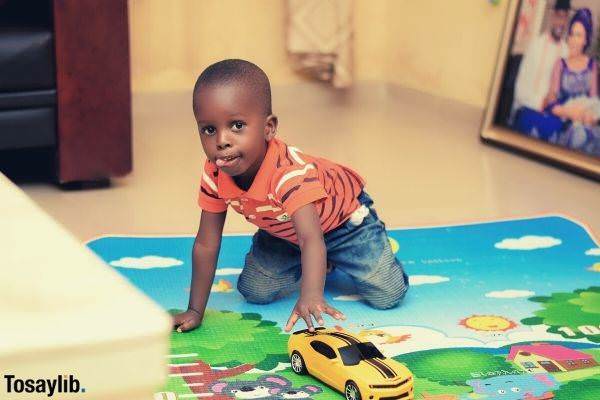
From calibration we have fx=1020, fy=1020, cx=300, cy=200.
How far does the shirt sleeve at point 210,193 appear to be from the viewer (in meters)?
1.51

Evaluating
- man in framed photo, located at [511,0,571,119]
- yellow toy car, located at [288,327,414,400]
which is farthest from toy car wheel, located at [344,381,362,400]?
man in framed photo, located at [511,0,571,119]

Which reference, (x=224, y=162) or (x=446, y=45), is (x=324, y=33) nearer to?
(x=446, y=45)

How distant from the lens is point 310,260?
1410 millimetres

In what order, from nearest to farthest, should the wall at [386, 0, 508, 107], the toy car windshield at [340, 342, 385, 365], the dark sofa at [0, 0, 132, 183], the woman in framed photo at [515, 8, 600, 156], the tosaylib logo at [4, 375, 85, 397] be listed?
the tosaylib logo at [4, 375, 85, 397]
the toy car windshield at [340, 342, 385, 365]
the dark sofa at [0, 0, 132, 183]
the woman in framed photo at [515, 8, 600, 156]
the wall at [386, 0, 508, 107]

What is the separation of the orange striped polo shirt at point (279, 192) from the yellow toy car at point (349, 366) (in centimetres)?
19

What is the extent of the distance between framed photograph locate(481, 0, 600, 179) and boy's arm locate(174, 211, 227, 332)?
120 cm

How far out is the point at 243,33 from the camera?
316 cm

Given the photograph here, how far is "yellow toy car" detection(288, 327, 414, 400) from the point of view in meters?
1.29

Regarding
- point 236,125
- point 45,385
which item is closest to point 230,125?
point 236,125

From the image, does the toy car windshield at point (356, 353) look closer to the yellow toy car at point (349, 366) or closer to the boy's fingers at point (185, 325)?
the yellow toy car at point (349, 366)

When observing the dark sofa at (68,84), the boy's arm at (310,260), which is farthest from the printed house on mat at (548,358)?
the dark sofa at (68,84)

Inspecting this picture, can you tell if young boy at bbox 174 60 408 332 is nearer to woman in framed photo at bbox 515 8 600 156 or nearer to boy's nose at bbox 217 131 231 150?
boy's nose at bbox 217 131 231 150

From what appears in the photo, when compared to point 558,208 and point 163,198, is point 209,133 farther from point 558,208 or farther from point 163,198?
point 558,208

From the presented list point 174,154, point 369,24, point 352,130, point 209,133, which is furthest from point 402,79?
point 209,133
